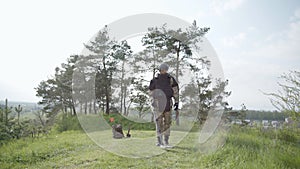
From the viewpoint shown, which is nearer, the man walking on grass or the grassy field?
the grassy field

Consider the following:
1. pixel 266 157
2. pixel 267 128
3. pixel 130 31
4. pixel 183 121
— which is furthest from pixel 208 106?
pixel 266 157

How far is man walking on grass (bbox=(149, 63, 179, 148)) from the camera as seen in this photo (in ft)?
19.3

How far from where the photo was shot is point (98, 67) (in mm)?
13406

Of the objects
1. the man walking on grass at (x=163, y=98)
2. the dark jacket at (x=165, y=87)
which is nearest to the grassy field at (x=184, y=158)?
the man walking on grass at (x=163, y=98)

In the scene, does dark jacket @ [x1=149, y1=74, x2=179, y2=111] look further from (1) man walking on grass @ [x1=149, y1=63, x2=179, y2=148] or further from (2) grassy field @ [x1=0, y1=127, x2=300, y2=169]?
(2) grassy field @ [x1=0, y1=127, x2=300, y2=169]

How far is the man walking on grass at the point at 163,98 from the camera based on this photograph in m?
5.88

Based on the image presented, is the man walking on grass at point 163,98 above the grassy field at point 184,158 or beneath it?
above

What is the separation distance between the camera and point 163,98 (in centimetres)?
588

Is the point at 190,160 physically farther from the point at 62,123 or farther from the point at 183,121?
the point at 62,123

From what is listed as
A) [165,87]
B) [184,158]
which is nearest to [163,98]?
[165,87]

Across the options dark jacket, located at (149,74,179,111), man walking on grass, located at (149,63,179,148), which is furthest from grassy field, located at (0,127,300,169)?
dark jacket, located at (149,74,179,111)

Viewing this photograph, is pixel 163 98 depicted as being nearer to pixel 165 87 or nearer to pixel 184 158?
pixel 165 87

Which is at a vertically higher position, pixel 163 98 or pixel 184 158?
pixel 163 98

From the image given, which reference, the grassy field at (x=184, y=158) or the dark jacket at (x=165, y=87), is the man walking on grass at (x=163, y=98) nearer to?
the dark jacket at (x=165, y=87)
